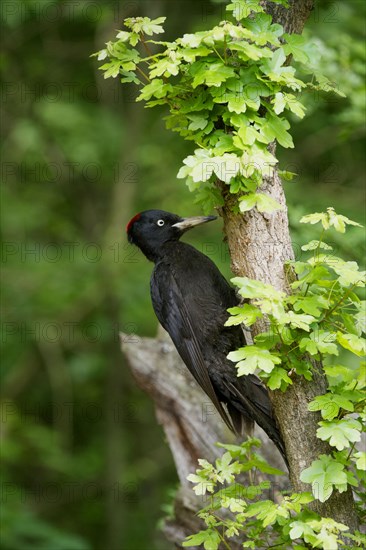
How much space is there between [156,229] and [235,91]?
5.65 ft

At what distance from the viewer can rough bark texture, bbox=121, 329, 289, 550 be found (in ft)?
13.6

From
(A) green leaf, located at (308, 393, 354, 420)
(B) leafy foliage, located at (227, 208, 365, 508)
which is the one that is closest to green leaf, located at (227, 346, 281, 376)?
(B) leafy foliage, located at (227, 208, 365, 508)

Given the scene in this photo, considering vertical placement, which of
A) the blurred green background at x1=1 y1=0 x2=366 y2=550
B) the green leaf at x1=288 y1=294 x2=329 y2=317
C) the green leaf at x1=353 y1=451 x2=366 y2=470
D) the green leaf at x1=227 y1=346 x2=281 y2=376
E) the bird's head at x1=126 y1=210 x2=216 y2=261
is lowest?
the blurred green background at x1=1 y1=0 x2=366 y2=550

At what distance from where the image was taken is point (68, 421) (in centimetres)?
965

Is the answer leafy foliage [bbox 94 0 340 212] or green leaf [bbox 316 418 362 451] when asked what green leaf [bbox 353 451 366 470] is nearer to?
green leaf [bbox 316 418 362 451]

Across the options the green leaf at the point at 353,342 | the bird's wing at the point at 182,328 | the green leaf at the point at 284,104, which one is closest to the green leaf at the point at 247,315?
the green leaf at the point at 353,342

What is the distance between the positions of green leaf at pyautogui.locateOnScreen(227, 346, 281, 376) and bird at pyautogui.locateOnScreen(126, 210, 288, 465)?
2.88 feet

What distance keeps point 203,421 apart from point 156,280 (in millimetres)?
852

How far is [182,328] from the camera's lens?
3840 millimetres

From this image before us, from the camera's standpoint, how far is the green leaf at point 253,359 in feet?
8.47

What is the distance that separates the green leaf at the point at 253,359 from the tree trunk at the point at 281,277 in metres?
0.27

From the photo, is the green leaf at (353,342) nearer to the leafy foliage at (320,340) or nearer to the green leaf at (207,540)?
the leafy foliage at (320,340)

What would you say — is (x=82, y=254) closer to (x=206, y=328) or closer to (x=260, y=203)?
(x=206, y=328)

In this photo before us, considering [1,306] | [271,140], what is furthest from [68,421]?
[271,140]
